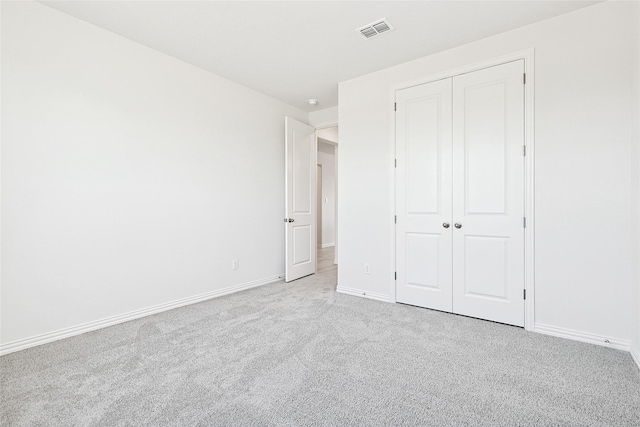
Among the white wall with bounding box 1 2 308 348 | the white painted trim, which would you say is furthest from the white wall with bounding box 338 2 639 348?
the white wall with bounding box 1 2 308 348

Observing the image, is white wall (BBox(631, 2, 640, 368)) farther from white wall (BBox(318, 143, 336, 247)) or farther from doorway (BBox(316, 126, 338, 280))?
white wall (BBox(318, 143, 336, 247))

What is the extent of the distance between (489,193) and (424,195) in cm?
58

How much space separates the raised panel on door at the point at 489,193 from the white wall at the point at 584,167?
0.14 metres

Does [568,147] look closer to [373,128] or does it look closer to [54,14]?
[373,128]

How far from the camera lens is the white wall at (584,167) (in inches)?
83.3

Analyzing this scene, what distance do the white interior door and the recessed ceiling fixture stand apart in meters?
1.68

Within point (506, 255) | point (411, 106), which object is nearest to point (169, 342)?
point (506, 255)

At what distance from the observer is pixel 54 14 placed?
2266 millimetres

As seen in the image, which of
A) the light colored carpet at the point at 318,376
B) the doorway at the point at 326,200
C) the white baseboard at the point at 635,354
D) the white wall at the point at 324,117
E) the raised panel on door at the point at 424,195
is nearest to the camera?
the light colored carpet at the point at 318,376

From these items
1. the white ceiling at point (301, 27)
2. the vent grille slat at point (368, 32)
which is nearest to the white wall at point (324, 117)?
the white ceiling at point (301, 27)

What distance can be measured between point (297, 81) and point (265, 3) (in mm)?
1360

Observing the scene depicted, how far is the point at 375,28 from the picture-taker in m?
2.51

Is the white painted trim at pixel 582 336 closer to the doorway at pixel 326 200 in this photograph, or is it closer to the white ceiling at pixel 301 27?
the white ceiling at pixel 301 27

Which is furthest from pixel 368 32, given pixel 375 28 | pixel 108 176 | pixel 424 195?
pixel 108 176
